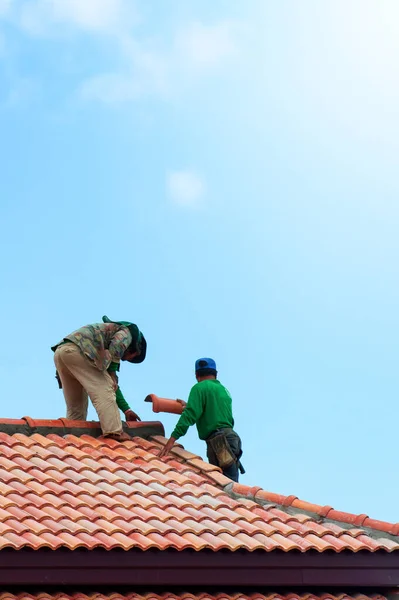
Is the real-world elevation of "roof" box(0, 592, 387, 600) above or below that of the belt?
below

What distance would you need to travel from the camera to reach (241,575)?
1027cm

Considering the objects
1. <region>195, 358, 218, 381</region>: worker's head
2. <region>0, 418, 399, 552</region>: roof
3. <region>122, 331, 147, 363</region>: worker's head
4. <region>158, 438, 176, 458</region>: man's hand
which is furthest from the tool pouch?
<region>122, 331, 147, 363</region>: worker's head

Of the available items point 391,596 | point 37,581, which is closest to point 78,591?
point 37,581

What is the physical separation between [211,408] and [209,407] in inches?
1.1

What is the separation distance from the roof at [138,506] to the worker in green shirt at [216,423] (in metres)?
0.48

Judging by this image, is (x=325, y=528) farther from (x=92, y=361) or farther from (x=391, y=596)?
(x=92, y=361)

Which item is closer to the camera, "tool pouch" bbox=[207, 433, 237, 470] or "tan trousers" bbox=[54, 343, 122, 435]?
"tan trousers" bbox=[54, 343, 122, 435]

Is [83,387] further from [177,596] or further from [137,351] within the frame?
[177,596]

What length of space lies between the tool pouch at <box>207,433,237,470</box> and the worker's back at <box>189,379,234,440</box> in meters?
0.11

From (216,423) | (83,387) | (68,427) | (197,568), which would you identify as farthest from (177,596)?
(83,387)

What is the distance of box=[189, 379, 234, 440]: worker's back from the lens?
13617mm

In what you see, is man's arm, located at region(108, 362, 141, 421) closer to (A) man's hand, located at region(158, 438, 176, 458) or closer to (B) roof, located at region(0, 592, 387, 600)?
(A) man's hand, located at region(158, 438, 176, 458)

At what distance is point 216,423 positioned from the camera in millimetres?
13617

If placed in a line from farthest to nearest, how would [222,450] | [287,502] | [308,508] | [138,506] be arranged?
[222,450]
[287,502]
[308,508]
[138,506]
